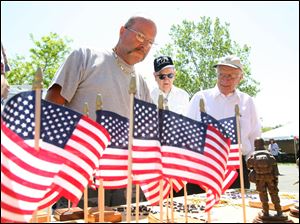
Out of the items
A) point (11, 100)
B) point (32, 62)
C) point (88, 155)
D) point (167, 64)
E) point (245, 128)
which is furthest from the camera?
point (32, 62)

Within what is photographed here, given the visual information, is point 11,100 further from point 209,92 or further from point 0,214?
point 209,92

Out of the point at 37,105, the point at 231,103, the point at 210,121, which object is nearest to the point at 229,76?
the point at 231,103

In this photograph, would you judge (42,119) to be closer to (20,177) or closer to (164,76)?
(20,177)

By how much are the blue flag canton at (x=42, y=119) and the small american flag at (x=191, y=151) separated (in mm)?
767

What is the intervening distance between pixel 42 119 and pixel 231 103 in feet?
9.91

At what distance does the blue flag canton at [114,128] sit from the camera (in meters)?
2.89

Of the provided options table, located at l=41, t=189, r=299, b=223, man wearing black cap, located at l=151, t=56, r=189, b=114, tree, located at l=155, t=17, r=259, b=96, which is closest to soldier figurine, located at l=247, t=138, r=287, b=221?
table, located at l=41, t=189, r=299, b=223

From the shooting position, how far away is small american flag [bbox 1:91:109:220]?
2348 millimetres

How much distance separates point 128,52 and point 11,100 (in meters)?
1.78

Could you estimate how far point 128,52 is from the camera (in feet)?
12.6

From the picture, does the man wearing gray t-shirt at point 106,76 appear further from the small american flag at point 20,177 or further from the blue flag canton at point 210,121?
the small american flag at point 20,177

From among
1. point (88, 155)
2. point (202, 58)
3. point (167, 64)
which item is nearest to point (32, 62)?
point (202, 58)

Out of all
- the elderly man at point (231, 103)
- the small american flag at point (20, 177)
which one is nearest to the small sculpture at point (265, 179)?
the small american flag at point (20, 177)

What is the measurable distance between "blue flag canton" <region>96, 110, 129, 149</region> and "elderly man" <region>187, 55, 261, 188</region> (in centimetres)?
177
